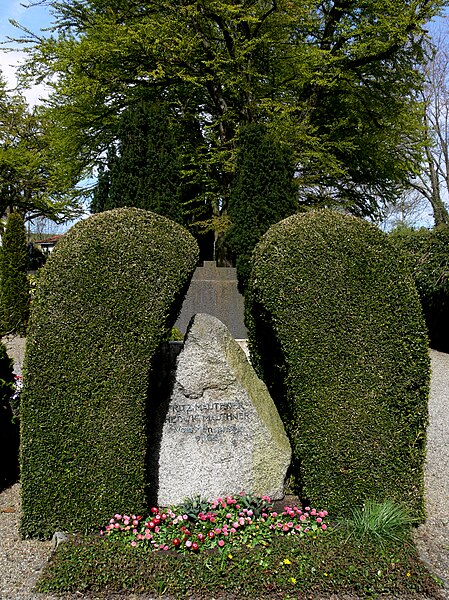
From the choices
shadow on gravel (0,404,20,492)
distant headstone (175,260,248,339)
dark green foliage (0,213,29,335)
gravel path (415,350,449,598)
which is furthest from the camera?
dark green foliage (0,213,29,335)

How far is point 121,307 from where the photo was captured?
3.85 meters

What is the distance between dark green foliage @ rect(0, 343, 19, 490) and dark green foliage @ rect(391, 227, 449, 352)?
29.8ft

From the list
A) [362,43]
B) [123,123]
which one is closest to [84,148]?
[123,123]

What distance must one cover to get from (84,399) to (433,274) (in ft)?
33.8

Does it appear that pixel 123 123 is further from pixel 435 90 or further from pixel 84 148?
pixel 435 90

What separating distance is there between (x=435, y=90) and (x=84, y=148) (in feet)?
68.3

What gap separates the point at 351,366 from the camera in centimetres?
401

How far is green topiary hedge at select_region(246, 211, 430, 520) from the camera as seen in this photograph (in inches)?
158

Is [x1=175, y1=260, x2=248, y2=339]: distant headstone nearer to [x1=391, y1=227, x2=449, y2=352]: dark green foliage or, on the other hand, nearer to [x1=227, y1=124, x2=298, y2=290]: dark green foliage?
[x1=227, y1=124, x2=298, y2=290]: dark green foliage

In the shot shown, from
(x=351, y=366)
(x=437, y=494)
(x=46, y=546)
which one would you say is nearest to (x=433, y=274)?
(x=437, y=494)

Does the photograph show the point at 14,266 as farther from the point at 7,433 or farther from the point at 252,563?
the point at 252,563

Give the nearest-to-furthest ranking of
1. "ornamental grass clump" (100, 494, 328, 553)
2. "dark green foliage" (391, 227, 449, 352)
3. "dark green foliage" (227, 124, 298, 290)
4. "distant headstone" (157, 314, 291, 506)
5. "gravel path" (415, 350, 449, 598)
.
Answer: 1. "ornamental grass clump" (100, 494, 328, 553)
2. "gravel path" (415, 350, 449, 598)
3. "distant headstone" (157, 314, 291, 506)
4. "dark green foliage" (227, 124, 298, 290)
5. "dark green foliage" (391, 227, 449, 352)

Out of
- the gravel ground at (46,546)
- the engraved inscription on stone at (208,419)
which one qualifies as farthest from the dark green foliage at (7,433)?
the engraved inscription on stone at (208,419)

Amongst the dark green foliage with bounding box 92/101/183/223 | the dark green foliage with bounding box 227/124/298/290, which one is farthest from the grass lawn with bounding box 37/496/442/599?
the dark green foliage with bounding box 227/124/298/290
